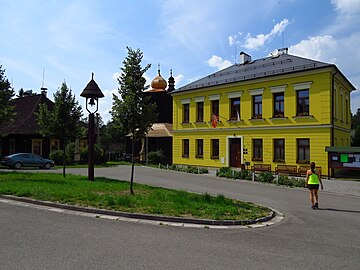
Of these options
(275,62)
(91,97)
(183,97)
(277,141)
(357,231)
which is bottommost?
(357,231)

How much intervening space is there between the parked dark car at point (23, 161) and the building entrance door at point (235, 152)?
17.2m

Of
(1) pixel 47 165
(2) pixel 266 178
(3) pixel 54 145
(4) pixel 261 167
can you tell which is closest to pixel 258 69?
(4) pixel 261 167

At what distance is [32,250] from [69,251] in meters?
0.67

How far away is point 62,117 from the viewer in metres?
18.8

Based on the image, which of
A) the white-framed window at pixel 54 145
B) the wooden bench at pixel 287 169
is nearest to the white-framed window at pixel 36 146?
the white-framed window at pixel 54 145

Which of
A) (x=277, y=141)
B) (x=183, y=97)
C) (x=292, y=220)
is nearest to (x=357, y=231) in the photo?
(x=292, y=220)

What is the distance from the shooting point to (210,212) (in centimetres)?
962

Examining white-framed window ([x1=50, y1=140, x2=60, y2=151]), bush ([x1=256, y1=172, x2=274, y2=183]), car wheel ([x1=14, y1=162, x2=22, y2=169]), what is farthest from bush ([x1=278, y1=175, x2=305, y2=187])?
white-framed window ([x1=50, y1=140, x2=60, y2=151])

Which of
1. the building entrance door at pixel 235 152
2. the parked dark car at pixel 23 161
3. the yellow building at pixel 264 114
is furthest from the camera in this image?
the building entrance door at pixel 235 152

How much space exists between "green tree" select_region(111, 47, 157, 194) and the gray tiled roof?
53.3 ft

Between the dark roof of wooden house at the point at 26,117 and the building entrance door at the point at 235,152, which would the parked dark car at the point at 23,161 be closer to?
the dark roof of wooden house at the point at 26,117

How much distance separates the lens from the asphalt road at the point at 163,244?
5.43 metres

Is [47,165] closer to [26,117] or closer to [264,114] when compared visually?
[26,117]

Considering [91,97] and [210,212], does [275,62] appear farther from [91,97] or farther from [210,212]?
[210,212]
